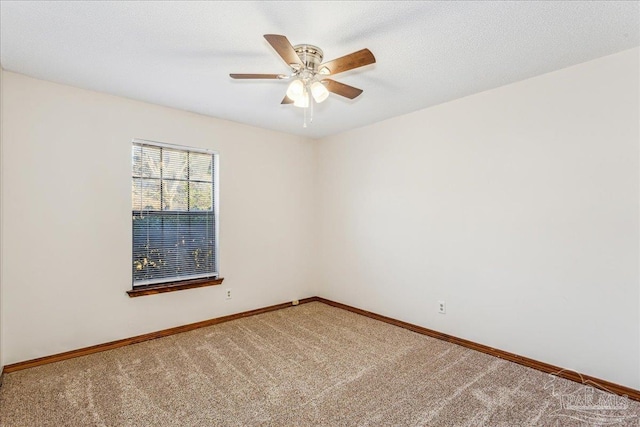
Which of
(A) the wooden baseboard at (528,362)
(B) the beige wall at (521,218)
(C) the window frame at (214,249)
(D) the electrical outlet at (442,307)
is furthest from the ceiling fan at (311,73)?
(A) the wooden baseboard at (528,362)

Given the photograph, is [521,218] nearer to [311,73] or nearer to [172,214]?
[311,73]

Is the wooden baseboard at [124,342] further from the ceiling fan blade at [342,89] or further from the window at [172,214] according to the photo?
the ceiling fan blade at [342,89]

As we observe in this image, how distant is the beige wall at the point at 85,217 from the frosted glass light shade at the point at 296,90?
6.18ft

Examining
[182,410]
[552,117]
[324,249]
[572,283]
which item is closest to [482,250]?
[572,283]

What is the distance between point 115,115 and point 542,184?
12.8 ft

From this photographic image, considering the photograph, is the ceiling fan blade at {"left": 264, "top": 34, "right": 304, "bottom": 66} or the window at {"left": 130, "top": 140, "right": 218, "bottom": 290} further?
the window at {"left": 130, "top": 140, "right": 218, "bottom": 290}

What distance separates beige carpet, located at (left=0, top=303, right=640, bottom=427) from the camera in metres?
2.00

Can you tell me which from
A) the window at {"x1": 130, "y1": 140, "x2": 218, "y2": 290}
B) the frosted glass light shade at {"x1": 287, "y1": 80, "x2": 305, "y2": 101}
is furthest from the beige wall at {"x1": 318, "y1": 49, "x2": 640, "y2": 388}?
the window at {"x1": 130, "y1": 140, "x2": 218, "y2": 290}

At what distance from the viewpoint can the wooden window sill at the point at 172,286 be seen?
319 cm

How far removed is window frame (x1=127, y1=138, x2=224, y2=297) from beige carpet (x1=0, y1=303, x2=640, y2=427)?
52cm

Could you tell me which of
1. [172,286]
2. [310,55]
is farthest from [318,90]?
[172,286]

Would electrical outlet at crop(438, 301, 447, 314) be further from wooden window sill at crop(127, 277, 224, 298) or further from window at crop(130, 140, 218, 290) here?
window at crop(130, 140, 218, 290)

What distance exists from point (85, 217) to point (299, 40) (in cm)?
248

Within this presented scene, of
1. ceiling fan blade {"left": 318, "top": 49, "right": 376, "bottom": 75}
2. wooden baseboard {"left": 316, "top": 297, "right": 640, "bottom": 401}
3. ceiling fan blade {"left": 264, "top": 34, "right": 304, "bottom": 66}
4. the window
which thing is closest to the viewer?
ceiling fan blade {"left": 264, "top": 34, "right": 304, "bottom": 66}
